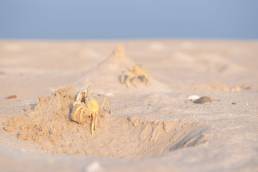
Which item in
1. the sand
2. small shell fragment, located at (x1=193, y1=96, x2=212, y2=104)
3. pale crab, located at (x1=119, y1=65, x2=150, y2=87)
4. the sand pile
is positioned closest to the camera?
the sand

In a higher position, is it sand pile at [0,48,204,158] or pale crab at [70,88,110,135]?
pale crab at [70,88,110,135]

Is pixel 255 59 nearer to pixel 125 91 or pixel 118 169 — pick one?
pixel 125 91

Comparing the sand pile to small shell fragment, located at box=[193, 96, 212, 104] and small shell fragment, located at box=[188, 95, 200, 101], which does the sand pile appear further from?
small shell fragment, located at box=[188, 95, 200, 101]

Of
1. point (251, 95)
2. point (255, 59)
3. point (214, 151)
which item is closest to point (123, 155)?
point (214, 151)

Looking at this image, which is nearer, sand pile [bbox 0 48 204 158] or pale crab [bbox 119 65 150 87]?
sand pile [bbox 0 48 204 158]

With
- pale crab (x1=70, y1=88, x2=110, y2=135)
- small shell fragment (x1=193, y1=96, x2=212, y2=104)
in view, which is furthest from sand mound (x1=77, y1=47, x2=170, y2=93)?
pale crab (x1=70, y1=88, x2=110, y2=135)

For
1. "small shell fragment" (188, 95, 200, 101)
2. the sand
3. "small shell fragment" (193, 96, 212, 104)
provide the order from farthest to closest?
"small shell fragment" (188, 95, 200, 101) < "small shell fragment" (193, 96, 212, 104) < the sand

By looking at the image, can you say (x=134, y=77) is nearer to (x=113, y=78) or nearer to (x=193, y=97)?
(x=113, y=78)

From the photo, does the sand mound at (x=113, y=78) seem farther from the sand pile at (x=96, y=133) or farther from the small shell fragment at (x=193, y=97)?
the sand pile at (x=96, y=133)
